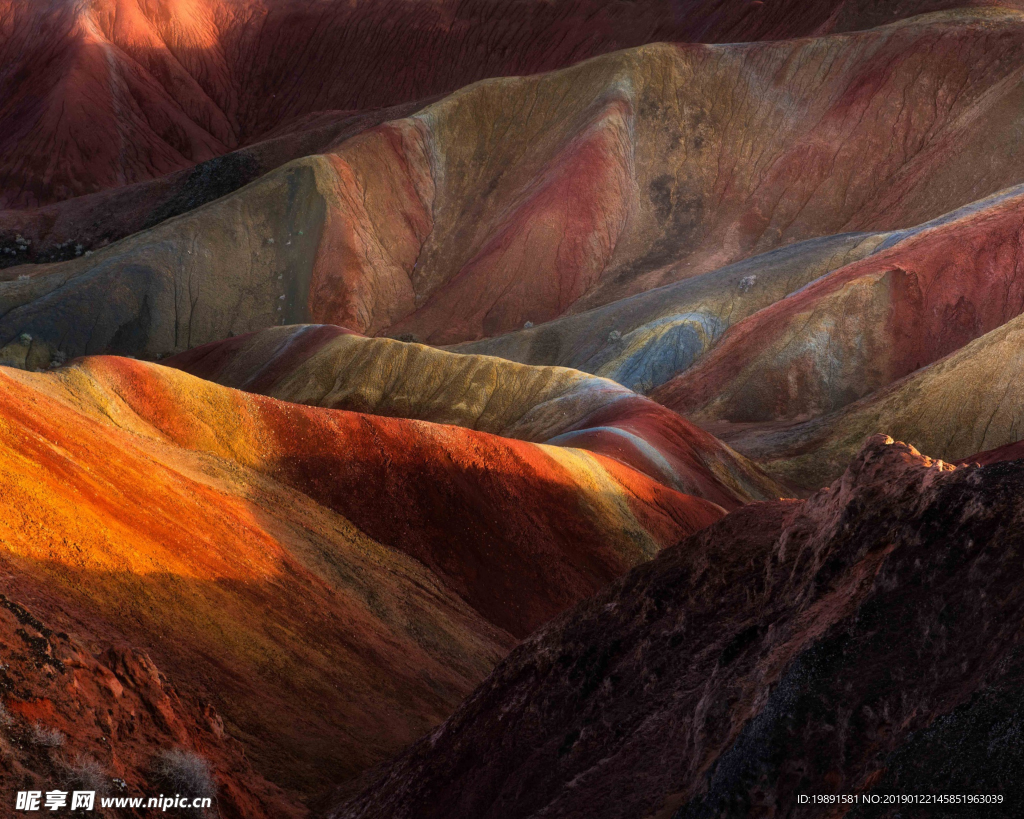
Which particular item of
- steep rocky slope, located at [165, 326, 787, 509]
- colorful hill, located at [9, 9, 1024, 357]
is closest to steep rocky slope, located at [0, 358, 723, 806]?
steep rocky slope, located at [165, 326, 787, 509]

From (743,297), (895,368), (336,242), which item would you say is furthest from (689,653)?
(336,242)

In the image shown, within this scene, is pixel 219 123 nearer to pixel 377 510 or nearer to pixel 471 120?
pixel 471 120

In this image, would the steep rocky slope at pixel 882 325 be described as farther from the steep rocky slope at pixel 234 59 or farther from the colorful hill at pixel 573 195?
the steep rocky slope at pixel 234 59

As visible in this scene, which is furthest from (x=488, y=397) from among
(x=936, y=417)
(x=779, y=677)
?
(x=779, y=677)

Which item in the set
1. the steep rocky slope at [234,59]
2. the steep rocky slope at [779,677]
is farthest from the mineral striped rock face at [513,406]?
the steep rocky slope at [234,59]

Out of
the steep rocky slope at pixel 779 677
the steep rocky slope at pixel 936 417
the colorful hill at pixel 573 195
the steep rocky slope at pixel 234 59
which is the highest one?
the steep rocky slope at pixel 234 59

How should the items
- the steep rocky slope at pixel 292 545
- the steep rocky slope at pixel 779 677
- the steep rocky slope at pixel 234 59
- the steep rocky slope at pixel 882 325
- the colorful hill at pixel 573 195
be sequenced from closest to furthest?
1. the steep rocky slope at pixel 779 677
2. the steep rocky slope at pixel 292 545
3. the steep rocky slope at pixel 882 325
4. the colorful hill at pixel 573 195
5. the steep rocky slope at pixel 234 59
